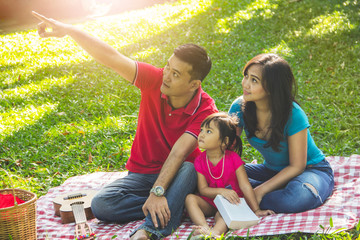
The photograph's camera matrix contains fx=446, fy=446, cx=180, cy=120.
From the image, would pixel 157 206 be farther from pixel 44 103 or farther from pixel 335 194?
pixel 44 103

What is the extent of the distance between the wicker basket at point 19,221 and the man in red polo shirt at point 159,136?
1.89 ft

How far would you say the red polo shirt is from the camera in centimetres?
394

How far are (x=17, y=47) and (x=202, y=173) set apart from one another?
23.8 ft

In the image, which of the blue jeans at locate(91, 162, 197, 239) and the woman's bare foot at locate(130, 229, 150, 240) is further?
the blue jeans at locate(91, 162, 197, 239)

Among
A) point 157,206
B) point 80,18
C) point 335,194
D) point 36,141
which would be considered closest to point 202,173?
point 157,206

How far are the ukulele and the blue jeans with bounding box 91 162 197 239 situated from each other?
0.19 metres

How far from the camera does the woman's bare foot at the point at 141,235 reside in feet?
10.8

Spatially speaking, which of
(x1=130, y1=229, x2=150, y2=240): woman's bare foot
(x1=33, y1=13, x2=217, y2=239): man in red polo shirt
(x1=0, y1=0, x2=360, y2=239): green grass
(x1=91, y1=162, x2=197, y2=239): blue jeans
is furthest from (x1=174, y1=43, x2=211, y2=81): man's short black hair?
(x1=0, y1=0, x2=360, y2=239): green grass

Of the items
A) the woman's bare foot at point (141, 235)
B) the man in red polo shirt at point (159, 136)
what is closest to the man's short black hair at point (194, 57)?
the man in red polo shirt at point (159, 136)

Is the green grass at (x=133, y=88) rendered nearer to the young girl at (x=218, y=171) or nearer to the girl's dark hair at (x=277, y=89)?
the young girl at (x=218, y=171)

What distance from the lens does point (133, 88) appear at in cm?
772

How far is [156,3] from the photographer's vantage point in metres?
13.7

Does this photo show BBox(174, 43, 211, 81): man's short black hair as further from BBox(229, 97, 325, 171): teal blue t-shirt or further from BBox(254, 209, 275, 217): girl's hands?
BBox(254, 209, 275, 217): girl's hands

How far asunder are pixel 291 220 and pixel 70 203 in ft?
6.33
